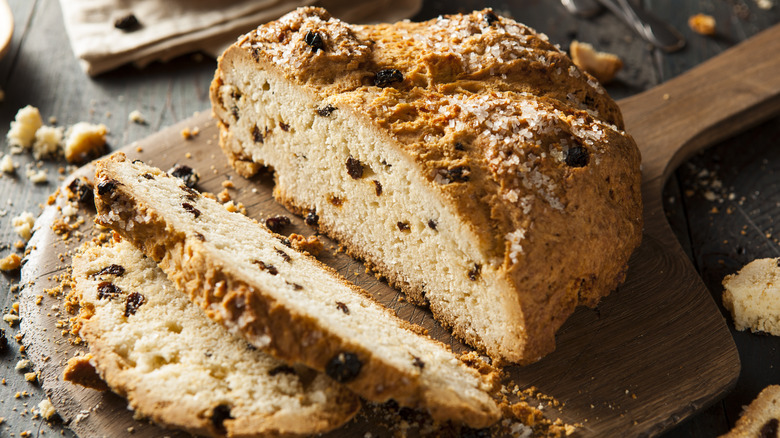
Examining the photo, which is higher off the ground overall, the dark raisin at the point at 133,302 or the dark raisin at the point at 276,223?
the dark raisin at the point at 133,302

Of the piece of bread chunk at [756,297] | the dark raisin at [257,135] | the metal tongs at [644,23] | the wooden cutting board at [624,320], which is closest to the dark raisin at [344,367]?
the wooden cutting board at [624,320]

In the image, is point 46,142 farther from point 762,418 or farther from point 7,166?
point 762,418

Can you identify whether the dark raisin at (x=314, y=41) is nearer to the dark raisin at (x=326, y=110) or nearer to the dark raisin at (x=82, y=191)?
the dark raisin at (x=326, y=110)

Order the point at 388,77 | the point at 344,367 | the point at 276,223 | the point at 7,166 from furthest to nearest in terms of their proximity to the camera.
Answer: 1. the point at 7,166
2. the point at 276,223
3. the point at 388,77
4. the point at 344,367

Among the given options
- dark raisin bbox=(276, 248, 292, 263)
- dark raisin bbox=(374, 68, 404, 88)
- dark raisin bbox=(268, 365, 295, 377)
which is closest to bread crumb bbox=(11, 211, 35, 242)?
dark raisin bbox=(276, 248, 292, 263)

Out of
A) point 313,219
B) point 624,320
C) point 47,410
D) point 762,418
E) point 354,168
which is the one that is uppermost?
point 354,168

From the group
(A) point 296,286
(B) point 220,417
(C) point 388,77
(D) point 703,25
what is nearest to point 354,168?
(C) point 388,77
